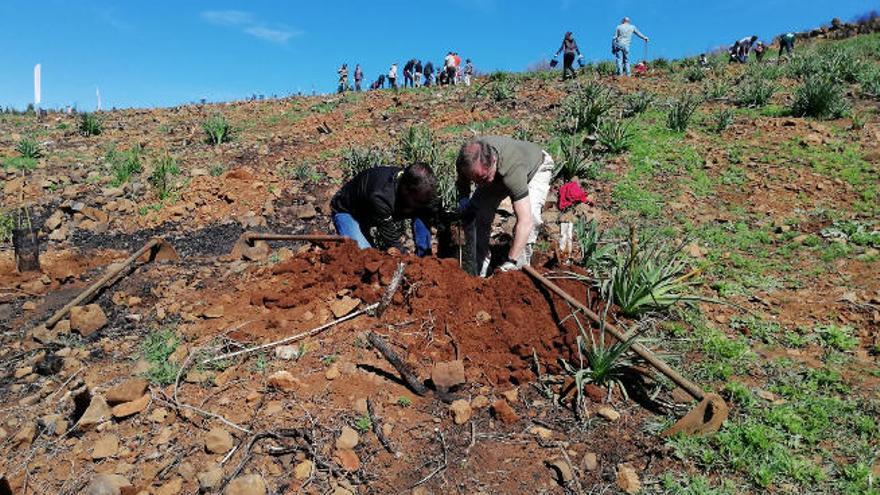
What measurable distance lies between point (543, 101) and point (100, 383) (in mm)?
8330

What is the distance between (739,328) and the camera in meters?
3.71

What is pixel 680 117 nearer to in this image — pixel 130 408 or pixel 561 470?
pixel 561 470

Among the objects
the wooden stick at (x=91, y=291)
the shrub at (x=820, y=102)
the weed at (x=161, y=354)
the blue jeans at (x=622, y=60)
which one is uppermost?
the blue jeans at (x=622, y=60)

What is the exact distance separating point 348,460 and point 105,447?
1219 mm

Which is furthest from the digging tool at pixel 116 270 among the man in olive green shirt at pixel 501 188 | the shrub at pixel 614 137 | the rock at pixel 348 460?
the shrub at pixel 614 137

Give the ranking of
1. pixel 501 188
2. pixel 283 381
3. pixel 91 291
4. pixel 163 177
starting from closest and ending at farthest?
pixel 283 381 < pixel 501 188 < pixel 91 291 < pixel 163 177

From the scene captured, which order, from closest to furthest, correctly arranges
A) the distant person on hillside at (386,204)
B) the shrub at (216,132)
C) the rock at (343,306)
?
the rock at (343,306) → the distant person on hillside at (386,204) → the shrub at (216,132)

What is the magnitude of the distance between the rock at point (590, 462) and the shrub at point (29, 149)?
32.1ft

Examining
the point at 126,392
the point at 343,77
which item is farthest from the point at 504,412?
the point at 343,77

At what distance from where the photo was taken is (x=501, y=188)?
412 cm

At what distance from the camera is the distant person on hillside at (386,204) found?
388 centimetres

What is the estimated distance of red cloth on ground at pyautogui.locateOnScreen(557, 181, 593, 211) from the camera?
5.75 meters

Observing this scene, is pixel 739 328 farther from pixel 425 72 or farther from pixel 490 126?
pixel 425 72

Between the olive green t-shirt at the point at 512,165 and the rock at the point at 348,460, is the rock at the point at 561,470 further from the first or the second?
the olive green t-shirt at the point at 512,165
